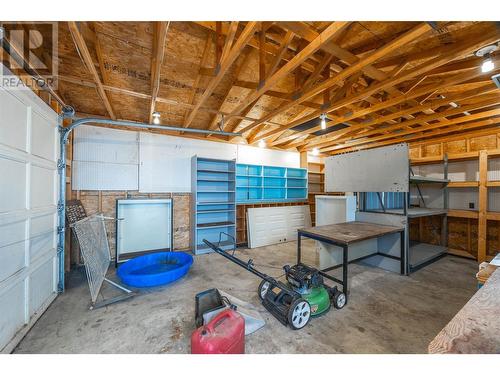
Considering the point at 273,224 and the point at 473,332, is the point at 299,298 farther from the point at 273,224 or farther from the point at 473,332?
the point at 273,224

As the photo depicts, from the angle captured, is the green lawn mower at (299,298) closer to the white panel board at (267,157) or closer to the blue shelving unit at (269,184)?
the blue shelving unit at (269,184)

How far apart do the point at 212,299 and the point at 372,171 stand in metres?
3.11

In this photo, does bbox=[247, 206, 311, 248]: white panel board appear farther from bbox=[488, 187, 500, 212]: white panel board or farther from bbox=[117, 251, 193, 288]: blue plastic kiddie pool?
bbox=[488, 187, 500, 212]: white panel board

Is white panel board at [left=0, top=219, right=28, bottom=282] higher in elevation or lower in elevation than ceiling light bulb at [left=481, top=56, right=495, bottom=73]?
lower

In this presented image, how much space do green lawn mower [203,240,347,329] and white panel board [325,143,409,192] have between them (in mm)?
1869

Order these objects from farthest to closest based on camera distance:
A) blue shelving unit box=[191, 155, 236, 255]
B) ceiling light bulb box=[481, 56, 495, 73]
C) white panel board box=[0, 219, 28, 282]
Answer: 1. blue shelving unit box=[191, 155, 236, 255]
2. ceiling light bulb box=[481, 56, 495, 73]
3. white panel board box=[0, 219, 28, 282]

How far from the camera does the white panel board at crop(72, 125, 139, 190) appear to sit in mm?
3479

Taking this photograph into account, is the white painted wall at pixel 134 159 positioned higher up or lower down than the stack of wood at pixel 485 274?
higher up

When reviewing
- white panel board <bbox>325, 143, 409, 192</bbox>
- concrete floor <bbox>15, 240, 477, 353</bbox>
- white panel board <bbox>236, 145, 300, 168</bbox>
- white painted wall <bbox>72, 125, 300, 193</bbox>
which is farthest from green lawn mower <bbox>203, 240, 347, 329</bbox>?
white panel board <bbox>236, 145, 300, 168</bbox>

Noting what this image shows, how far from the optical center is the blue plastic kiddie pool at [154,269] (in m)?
2.54

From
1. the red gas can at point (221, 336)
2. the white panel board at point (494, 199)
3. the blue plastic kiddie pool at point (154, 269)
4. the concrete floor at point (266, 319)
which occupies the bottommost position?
the concrete floor at point (266, 319)

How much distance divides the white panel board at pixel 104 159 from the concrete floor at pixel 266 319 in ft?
5.31

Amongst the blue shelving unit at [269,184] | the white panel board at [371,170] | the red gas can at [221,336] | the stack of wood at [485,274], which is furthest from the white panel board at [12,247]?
the white panel board at [371,170]

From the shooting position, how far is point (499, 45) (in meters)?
1.81
